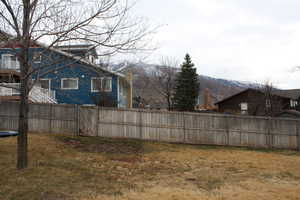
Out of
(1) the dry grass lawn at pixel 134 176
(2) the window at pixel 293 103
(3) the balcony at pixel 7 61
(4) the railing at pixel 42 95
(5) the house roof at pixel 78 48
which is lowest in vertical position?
(1) the dry grass lawn at pixel 134 176

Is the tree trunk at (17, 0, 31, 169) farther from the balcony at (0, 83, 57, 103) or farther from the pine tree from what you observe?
the pine tree

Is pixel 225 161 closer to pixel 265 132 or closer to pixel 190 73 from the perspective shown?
pixel 265 132

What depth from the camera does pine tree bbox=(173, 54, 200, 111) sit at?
28.7 meters

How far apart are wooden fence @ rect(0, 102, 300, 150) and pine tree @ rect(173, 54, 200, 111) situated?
48.9ft

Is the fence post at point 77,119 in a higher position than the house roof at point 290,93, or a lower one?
lower

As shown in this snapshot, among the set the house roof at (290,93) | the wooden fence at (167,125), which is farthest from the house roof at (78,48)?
the house roof at (290,93)

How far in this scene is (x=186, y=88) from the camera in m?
28.7

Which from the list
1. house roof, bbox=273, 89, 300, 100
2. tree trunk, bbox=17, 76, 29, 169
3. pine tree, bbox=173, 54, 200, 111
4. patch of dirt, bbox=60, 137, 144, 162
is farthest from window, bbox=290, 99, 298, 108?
tree trunk, bbox=17, 76, 29, 169

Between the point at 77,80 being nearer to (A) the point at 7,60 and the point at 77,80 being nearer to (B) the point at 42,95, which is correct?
(B) the point at 42,95

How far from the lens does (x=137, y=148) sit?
37.2ft

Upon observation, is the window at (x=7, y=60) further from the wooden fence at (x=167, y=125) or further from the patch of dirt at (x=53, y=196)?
the patch of dirt at (x=53, y=196)

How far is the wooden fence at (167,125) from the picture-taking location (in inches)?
525

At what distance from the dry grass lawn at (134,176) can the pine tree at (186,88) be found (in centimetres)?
1867

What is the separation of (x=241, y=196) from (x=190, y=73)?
83.4 feet
